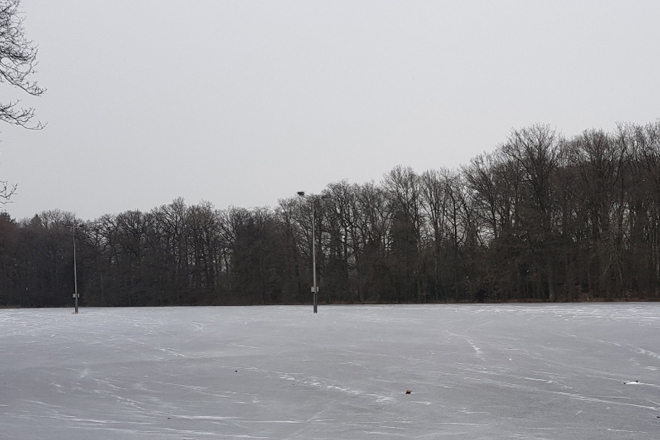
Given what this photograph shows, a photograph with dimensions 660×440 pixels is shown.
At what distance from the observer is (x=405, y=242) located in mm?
69312

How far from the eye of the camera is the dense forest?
54969mm

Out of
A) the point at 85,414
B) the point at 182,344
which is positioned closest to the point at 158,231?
the point at 182,344

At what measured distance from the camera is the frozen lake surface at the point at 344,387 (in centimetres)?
888

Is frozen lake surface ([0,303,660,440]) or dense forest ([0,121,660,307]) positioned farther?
dense forest ([0,121,660,307])

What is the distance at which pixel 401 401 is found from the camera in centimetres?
1066

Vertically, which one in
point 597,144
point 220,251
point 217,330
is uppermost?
point 597,144

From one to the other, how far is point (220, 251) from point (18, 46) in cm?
7643

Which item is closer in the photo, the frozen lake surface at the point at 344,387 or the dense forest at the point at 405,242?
the frozen lake surface at the point at 344,387

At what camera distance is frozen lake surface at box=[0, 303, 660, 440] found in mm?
8875

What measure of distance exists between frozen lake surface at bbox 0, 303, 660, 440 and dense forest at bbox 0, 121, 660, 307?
93.1 ft

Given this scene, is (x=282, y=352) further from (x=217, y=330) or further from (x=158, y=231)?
(x=158, y=231)

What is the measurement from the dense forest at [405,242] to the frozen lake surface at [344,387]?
2839 cm

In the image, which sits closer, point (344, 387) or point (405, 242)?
point (344, 387)

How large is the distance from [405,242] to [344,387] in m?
57.7
